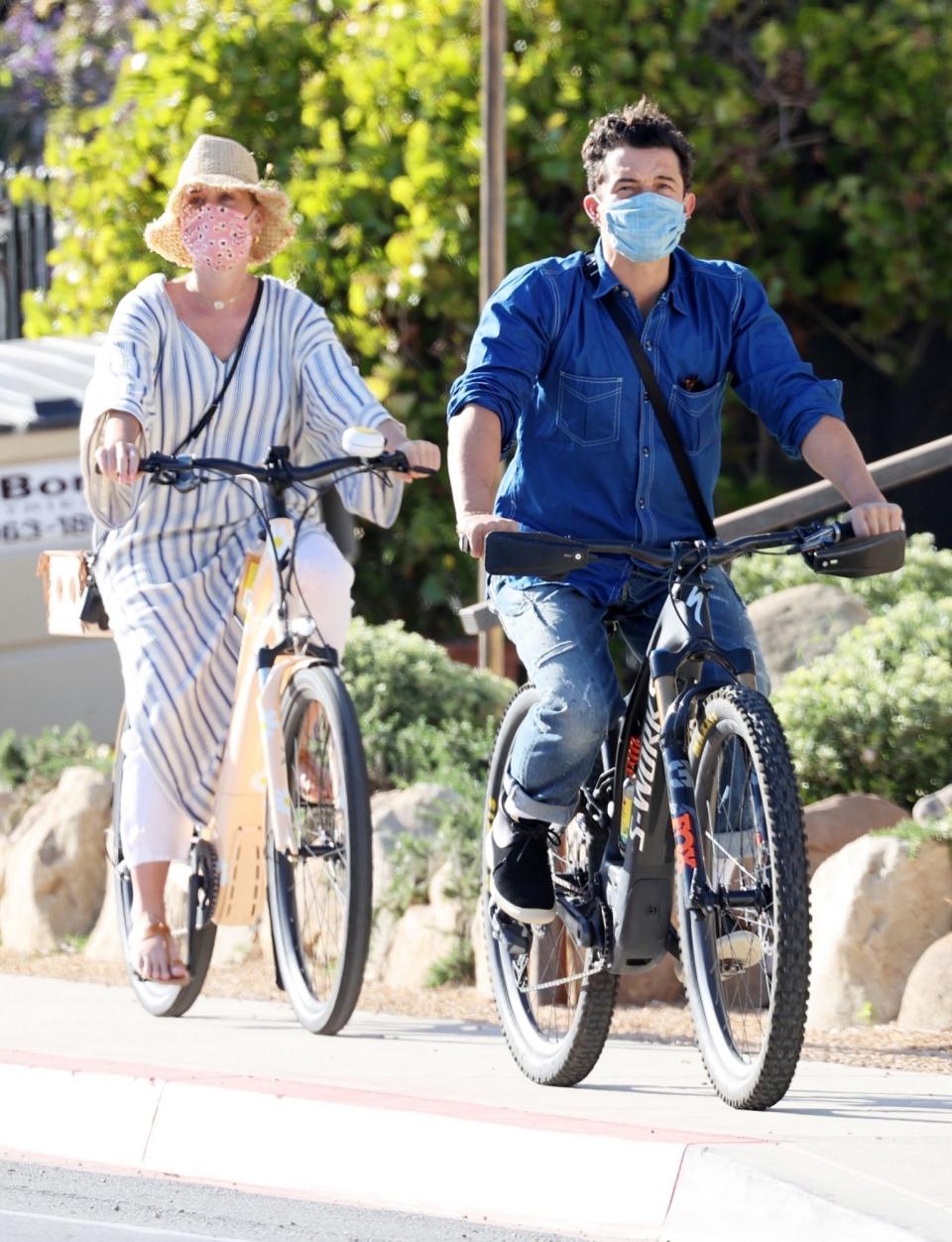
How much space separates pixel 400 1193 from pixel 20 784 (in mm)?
4311

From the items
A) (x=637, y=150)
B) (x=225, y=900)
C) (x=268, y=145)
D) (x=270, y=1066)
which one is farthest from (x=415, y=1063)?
(x=268, y=145)

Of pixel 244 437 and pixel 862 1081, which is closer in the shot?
pixel 862 1081

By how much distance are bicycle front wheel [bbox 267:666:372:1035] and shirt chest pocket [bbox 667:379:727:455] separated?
101 cm

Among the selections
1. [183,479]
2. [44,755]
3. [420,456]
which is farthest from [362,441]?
[44,755]

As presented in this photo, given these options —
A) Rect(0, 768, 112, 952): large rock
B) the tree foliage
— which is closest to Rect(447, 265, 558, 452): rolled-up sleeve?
Rect(0, 768, 112, 952): large rock

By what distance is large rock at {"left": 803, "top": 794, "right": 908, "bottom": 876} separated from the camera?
6.14m

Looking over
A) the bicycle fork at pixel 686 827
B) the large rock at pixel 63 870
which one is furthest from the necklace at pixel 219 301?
the large rock at pixel 63 870

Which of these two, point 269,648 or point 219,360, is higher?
point 219,360

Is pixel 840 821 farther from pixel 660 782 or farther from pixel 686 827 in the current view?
pixel 686 827

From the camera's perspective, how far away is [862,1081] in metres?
4.80

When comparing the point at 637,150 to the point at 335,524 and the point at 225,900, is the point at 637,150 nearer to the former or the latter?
the point at 335,524

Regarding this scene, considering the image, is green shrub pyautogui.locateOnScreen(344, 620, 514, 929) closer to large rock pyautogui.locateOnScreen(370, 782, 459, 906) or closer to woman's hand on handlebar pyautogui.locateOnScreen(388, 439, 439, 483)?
large rock pyautogui.locateOnScreen(370, 782, 459, 906)

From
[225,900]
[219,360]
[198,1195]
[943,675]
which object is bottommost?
[198,1195]

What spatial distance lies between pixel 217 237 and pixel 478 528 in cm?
171
